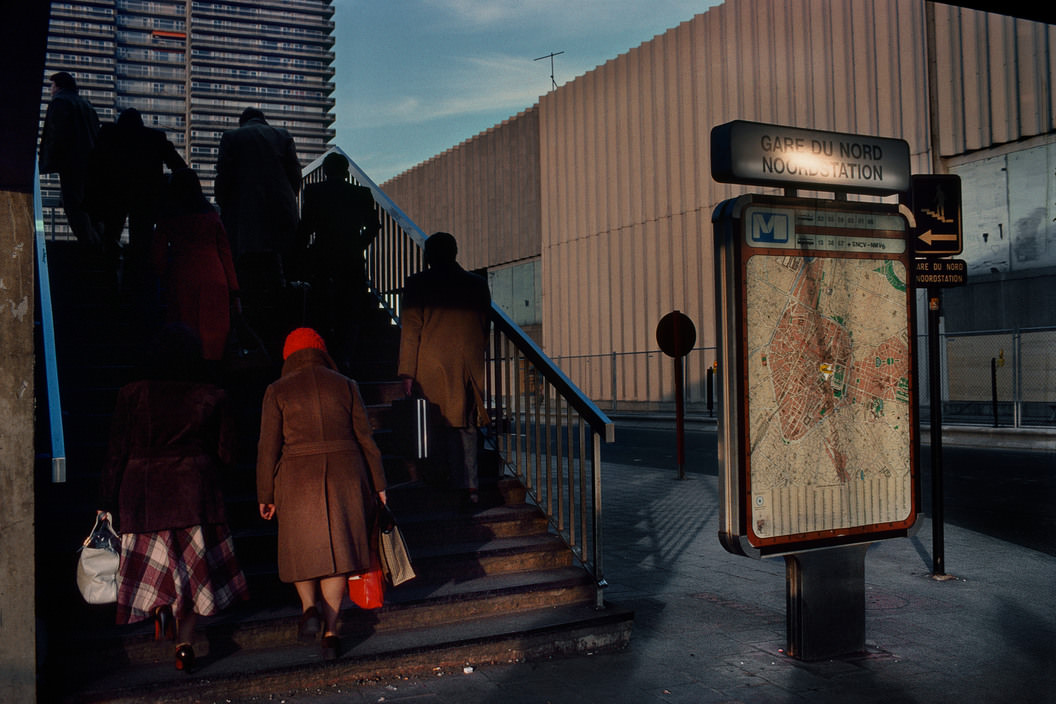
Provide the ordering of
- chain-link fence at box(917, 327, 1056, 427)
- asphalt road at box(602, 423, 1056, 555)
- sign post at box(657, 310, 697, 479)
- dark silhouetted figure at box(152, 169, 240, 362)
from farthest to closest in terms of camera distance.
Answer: chain-link fence at box(917, 327, 1056, 427), sign post at box(657, 310, 697, 479), asphalt road at box(602, 423, 1056, 555), dark silhouetted figure at box(152, 169, 240, 362)

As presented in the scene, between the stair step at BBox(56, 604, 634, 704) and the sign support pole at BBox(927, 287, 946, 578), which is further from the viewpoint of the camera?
the sign support pole at BBox(927, 287, 946, 578)

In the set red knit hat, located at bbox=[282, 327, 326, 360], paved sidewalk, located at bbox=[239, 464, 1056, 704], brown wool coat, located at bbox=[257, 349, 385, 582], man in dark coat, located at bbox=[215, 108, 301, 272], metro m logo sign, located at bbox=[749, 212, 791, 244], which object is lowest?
paved sidewalk, located at bbox=[239, 464, 1056, 704]

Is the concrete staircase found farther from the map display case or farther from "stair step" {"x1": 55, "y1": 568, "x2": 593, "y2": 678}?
the map display case

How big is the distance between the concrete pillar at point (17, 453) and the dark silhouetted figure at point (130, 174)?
3.52m

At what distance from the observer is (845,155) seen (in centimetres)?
479

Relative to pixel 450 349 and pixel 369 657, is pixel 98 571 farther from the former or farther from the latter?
pixel 450 349

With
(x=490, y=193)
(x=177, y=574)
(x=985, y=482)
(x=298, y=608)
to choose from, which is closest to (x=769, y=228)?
(x=298, y=608)

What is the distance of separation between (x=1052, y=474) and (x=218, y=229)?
1089 centimetres

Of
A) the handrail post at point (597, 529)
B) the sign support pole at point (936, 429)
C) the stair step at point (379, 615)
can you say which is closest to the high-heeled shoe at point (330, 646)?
the stair step at point (379, 615)

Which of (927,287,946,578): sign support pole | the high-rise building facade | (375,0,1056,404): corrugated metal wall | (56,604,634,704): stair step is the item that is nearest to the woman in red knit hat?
(56,604,634,704): stair step

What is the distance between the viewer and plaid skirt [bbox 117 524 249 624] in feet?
13.9

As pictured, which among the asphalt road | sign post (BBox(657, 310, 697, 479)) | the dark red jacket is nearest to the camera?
the dark red jacket

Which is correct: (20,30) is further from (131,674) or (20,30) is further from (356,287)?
(356,287)

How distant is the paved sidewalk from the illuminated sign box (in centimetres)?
235
